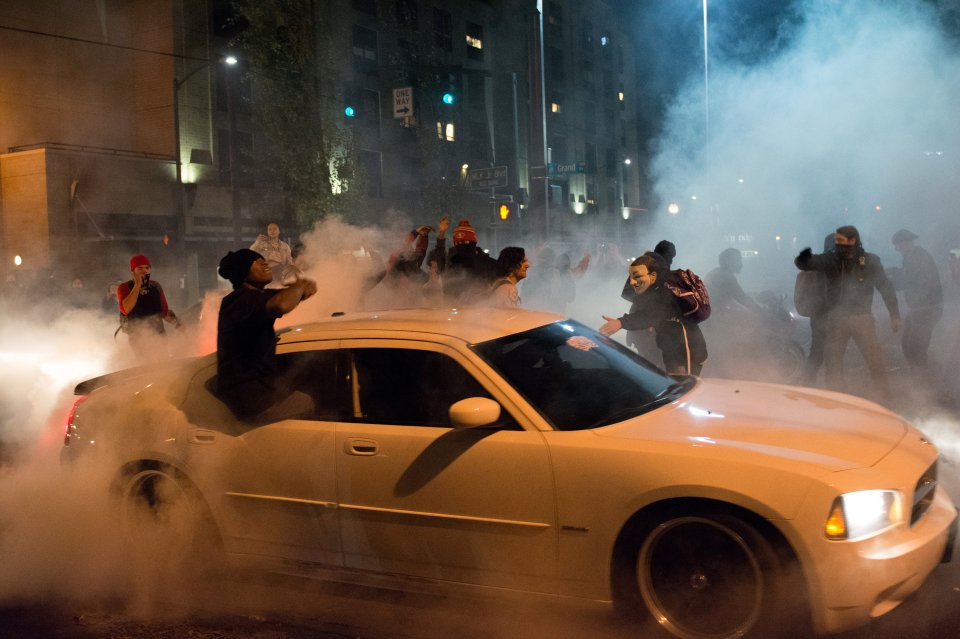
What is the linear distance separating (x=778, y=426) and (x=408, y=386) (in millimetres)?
1607

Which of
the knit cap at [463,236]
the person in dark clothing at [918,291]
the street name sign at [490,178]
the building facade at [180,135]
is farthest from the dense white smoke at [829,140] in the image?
the knit cap at [463,236]

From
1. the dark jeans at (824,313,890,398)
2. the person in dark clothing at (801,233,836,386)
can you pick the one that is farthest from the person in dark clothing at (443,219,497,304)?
the dark jeans at (824,313,890,398)

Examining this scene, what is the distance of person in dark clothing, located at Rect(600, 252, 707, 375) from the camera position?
6301 mm

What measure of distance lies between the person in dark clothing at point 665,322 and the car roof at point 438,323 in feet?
6.18

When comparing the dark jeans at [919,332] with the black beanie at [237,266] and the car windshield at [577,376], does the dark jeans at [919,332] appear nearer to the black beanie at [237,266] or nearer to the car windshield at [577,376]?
the car windshield at [577,376]

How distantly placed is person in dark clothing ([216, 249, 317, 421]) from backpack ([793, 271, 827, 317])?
15.7ft

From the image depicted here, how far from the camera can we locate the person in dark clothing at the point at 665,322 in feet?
20.7

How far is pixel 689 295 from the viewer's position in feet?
20.6

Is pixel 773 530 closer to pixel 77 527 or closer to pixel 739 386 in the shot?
pixel 739 386

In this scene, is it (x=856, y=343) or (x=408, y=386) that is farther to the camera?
(x=856, y=343)

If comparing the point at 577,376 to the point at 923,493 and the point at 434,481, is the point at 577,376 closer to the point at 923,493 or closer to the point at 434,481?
the point at 434,481

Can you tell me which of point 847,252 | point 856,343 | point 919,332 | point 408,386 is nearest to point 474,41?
point 919,332

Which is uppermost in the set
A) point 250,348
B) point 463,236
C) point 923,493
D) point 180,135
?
point 180,135

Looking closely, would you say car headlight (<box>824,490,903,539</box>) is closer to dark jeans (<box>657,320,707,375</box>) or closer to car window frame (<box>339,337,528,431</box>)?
car window frame (<box>339,337,528,431</box>)
